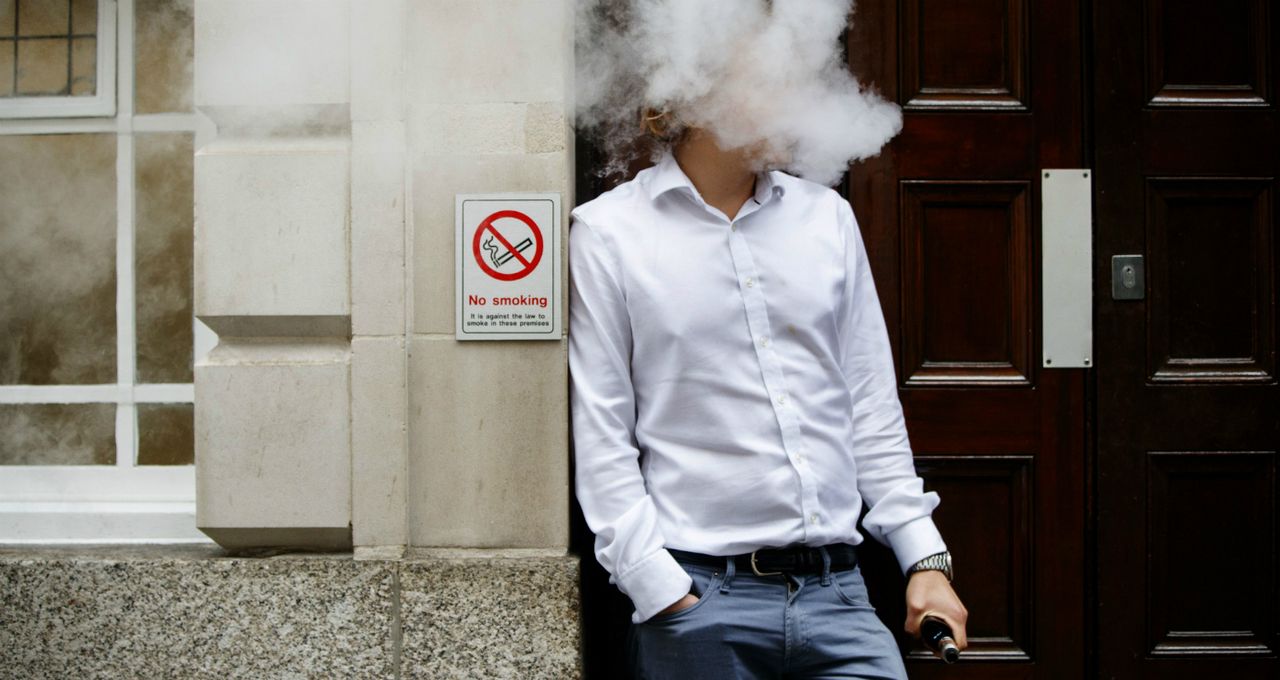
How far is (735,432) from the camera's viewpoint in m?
2.66

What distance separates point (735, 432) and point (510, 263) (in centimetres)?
83

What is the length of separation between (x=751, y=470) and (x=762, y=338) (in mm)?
334

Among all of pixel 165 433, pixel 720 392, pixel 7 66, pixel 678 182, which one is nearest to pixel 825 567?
pixel 720 392

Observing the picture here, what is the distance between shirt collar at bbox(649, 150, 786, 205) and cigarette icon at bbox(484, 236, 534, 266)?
416 mm

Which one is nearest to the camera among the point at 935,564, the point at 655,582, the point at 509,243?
the point at 655,582

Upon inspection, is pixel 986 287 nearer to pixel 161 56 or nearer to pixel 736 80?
pixel 736 80

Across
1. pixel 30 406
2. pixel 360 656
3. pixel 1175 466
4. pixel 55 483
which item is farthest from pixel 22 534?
pixel 1175 466

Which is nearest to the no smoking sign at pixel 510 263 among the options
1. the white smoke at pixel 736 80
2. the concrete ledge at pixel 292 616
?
the white smoke at pixel 736 80

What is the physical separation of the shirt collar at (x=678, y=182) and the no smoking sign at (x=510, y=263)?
1.10 ft

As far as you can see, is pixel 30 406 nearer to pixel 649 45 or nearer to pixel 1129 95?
pixel 649 45

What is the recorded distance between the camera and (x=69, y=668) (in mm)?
3072

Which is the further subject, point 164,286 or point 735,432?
Result: point 164,286

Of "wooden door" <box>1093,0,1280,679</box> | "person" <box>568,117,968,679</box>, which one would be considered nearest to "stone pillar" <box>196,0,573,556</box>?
"person" <box>568,117,968,679</box>

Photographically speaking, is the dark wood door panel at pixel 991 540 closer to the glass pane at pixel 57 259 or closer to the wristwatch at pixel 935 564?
the wristwatch at pixel 935 564
